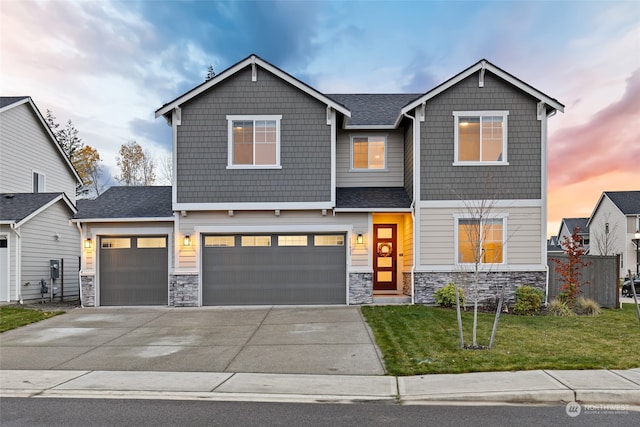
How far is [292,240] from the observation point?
15.4 m

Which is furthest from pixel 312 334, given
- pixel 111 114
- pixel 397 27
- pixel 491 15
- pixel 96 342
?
pixel 111 114

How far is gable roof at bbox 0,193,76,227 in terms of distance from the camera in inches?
663

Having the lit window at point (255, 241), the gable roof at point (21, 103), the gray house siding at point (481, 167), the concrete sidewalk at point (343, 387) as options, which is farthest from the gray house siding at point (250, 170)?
the gable roof at point (21, 103)

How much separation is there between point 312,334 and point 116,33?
1606 centimetres

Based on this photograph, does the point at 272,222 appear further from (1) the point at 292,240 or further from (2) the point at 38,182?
(2) the point at 38,182

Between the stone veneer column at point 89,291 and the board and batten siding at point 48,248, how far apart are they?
130 inches

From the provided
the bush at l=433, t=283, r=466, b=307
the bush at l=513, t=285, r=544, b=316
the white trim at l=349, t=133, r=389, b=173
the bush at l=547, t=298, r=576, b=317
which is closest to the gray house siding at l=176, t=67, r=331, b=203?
the white trim at l=349, t=133, r=389, b=173

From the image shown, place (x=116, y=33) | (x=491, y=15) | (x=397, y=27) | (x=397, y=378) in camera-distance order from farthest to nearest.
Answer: (x=397, y=27), (x=116, y=33), (x=491, y=15), (x=397, y=378)

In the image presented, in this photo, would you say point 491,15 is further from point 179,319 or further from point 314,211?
point 179,319

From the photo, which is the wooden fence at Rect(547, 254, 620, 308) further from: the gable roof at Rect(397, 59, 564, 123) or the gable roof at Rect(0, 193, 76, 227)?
the gable roof at Rect(0, 193, 76, 227)

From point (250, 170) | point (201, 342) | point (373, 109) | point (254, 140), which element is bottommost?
point (201, 342)

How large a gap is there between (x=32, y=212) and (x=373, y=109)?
13179 millimetres

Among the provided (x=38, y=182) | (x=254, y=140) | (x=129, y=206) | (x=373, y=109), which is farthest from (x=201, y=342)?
(x=38, y=182)

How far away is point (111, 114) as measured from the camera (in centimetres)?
4403
